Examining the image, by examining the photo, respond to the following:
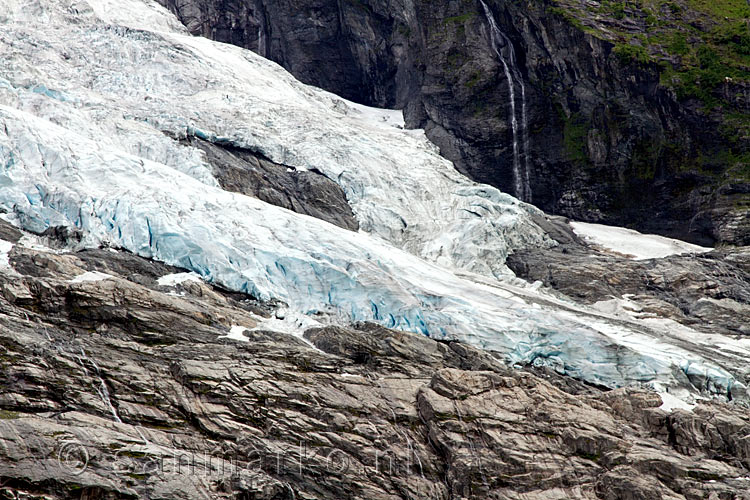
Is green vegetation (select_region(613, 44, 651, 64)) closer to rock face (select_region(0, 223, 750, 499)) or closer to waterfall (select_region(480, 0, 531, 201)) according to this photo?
waterfall (select_region(480, 0, 531, 201))

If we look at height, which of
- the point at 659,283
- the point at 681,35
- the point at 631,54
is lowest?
the point at 659,283

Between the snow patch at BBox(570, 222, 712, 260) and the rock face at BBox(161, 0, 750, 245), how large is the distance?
8.45 ft

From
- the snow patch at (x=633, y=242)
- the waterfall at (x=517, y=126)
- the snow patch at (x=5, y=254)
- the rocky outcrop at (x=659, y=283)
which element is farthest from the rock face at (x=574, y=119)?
the snow patch at (x=5, y=254)

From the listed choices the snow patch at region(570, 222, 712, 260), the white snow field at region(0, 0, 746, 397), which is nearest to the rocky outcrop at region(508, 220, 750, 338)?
the white snow field at region(0, 0, 746, 397)

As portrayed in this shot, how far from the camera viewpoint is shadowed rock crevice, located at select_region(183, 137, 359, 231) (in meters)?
37.1

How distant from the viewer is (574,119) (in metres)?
52.2

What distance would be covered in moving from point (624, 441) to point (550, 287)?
14.3 meters

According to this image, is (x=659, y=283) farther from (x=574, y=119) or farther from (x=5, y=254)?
(x=5, y=254)

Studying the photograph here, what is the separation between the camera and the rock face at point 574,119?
1905 inches

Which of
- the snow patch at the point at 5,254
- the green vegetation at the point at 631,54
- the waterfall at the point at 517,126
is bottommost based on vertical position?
the snow patch at the point at 5,254

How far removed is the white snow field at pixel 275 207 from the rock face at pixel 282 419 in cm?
358

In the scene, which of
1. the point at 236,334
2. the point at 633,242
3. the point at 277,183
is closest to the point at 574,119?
the point at 633,242

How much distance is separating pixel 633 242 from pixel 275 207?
23.9m

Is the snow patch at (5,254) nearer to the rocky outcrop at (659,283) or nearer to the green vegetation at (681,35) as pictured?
the rocky outcrop at (659,283)
